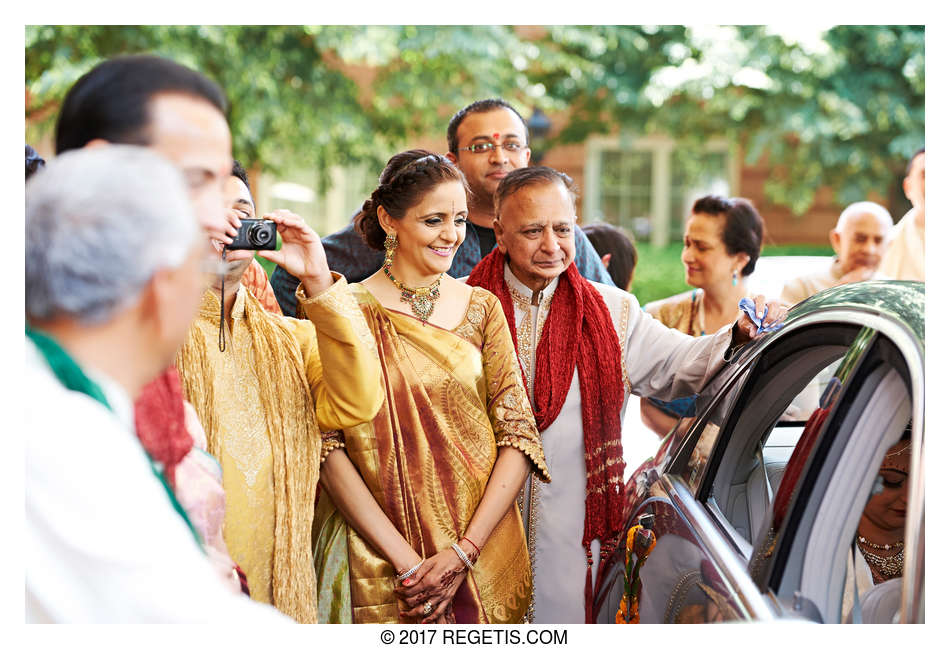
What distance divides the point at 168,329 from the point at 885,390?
1.19 m

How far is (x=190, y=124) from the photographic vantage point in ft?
A: 5.28

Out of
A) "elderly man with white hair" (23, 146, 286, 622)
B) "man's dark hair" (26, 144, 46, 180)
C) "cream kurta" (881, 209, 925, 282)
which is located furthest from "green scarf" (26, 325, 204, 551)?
"cream kurta" (881, 209, 925, 282)

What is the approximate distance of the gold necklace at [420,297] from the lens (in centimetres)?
247

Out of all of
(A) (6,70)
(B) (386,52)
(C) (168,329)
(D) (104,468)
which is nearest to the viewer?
(D) (104,468)

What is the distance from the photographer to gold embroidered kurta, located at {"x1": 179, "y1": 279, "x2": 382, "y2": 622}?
85.3 inches

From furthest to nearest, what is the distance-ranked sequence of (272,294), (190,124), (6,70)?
(272,294), (6,70), (190,124)

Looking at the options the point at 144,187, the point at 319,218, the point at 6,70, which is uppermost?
the point at 319,218

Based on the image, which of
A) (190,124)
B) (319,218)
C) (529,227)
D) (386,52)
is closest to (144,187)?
(190,124)

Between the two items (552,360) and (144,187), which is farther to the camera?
(552,360)

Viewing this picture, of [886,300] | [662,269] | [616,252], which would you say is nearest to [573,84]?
[662,269]

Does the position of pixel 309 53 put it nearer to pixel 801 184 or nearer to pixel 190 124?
pixel 801 184

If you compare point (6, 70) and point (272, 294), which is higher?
point (6, 70)

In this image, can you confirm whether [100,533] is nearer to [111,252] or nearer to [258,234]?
[111,252]

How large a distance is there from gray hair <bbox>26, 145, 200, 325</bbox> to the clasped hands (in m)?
1.30
